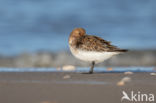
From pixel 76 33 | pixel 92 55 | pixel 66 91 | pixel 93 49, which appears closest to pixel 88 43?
pixel 93 49

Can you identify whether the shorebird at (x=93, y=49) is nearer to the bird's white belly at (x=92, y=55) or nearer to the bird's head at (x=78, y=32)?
the bird's white belly at (x=92, y=55)

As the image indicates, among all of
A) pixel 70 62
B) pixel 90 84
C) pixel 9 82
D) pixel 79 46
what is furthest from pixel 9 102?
pixel 70 62

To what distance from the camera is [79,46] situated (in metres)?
9.04

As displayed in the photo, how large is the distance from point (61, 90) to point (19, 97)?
719mm

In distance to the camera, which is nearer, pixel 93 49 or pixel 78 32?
pixel 93 49

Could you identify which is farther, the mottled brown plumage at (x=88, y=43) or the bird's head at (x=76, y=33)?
the bird's head at (x=76, y=33)

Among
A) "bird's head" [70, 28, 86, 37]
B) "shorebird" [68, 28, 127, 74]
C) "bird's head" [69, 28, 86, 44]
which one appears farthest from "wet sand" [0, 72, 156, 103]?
"bird's head" [70, 28, 86, 37]

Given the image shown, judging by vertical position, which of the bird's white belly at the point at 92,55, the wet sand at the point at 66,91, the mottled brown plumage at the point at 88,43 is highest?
the mottled brown plumage at the point at 88,43

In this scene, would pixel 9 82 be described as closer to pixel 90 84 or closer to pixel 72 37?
pixel 90 84

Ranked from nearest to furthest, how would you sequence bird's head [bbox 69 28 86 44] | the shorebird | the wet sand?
the wet sand
the shorebird
bird's head [bbox 69 28 86 44]

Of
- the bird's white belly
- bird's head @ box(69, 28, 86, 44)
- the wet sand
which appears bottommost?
the wet sand

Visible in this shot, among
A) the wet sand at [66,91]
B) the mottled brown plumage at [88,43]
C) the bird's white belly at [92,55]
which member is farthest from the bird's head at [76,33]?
the wet sand at [66,91]

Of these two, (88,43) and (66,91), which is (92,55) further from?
(66,91)

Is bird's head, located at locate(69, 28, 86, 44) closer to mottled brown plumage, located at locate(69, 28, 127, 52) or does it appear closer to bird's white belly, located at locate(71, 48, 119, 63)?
mottled brown plumage, located at locate(69, 28, 127, 52)
